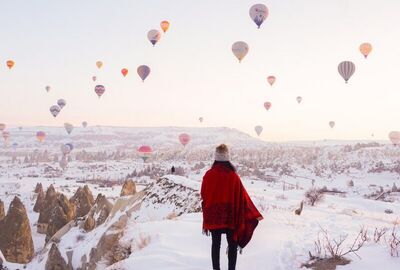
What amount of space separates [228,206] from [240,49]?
35983 millimetres

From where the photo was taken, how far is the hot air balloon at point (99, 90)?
6091cm

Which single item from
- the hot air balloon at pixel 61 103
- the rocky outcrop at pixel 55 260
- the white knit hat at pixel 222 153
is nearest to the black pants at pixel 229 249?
the white knit hat at pixel 222 153

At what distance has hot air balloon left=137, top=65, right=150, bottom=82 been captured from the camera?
48.6 m

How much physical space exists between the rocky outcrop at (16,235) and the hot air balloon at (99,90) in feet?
91.7

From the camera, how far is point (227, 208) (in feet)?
19.2

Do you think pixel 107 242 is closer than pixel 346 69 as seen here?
Yes

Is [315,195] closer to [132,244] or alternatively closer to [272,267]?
[132,244]

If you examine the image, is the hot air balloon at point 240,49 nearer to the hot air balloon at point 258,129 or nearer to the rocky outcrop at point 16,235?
the rocky outcrop at point 16,235

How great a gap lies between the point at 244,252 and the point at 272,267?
3.90 feet

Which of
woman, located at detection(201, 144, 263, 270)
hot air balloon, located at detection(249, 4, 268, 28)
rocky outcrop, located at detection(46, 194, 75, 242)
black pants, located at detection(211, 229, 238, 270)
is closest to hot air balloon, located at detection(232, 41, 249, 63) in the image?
hot air balloon, located at detection(249, 4, 268, 28)

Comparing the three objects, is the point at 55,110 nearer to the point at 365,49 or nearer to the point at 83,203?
the point at 83,203

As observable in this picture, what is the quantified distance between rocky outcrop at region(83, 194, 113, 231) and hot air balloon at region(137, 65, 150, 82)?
26.4 metres

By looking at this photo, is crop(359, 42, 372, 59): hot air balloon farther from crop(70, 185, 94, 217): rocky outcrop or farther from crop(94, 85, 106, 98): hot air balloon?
crop(94, 85, 106, 98): hot air balloon

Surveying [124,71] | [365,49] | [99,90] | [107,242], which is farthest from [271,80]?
[107,242]
